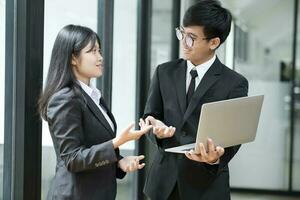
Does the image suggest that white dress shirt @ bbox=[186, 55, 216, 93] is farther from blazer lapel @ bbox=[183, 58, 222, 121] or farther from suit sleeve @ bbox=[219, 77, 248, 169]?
suit sleeve @ bbox=[219, 77, 248, 169]

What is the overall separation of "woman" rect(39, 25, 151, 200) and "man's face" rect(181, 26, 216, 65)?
15.7 inches

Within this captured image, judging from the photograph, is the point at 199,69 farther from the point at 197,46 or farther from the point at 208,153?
the point at 208,153

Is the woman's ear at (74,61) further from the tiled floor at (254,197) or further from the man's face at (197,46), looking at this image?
the tiled floor at (254,197)

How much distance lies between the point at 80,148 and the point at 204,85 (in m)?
0.59

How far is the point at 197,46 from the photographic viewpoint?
186 cm

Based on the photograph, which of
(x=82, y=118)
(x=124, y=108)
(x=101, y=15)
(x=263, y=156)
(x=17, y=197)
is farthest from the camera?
(x=263, y=156)

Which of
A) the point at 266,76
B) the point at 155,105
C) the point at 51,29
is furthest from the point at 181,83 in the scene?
the point at 266,76

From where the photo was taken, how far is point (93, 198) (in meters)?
1.57

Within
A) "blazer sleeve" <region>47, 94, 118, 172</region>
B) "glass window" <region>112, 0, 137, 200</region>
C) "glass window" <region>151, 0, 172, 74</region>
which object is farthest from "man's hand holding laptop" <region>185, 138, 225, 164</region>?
"glass window" <region>151, 0, 172, 74</region>

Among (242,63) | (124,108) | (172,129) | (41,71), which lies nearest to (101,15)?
(124,108)

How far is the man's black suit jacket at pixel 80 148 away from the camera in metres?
1.48

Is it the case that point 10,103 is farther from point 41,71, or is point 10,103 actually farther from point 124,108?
point 124,108

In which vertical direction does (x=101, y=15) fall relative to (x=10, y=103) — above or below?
above

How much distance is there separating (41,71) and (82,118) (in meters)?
0.39
